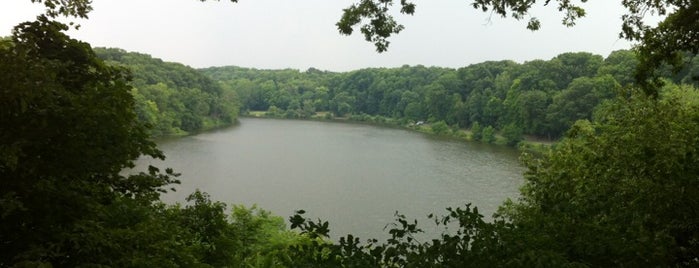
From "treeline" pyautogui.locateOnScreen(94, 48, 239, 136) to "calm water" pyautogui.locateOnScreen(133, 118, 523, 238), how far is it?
587 cm

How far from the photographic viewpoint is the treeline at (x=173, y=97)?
61469 mm

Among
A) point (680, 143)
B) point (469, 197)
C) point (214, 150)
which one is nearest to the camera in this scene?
point (680, 143)

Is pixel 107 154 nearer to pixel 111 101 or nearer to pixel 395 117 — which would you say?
pixel 111 101

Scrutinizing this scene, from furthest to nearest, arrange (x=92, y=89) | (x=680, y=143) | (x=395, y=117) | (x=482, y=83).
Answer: (x=395, y=117), (x=482, y=83), (x=680, y=143), (x=92, y=89)

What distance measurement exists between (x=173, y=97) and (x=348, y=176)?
45.5 meters

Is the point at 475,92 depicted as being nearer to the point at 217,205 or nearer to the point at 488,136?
the point at 488,136

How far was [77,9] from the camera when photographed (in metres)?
5.85

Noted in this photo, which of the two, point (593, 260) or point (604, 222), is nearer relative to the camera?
point (593, 260)

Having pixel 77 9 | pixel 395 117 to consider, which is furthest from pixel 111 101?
pixel 395 117

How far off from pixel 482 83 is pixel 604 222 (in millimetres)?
86094

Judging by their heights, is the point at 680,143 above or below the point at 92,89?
below

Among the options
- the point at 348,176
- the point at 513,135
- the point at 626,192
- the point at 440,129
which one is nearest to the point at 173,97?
the point at 440,129

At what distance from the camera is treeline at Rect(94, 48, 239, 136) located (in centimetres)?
6147

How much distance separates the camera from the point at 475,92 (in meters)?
86.5
